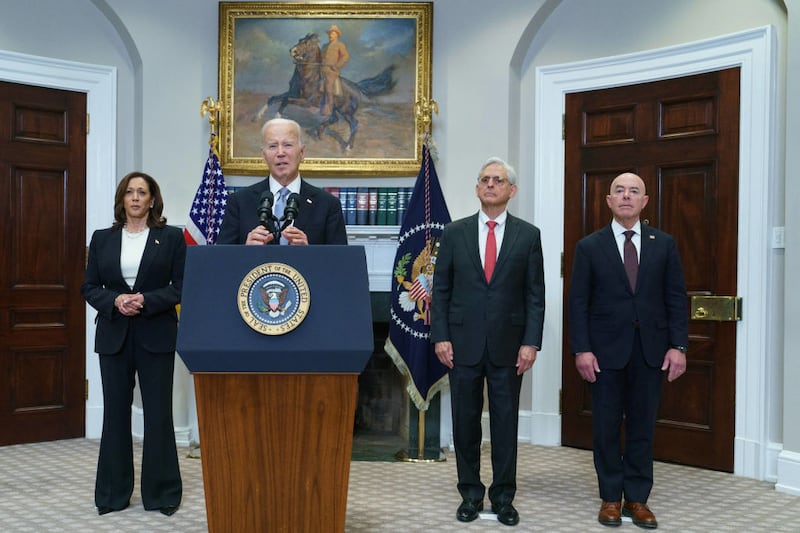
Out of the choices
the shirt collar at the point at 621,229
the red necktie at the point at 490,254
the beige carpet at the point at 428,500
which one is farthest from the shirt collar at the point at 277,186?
the shirt collar at the point at 621,229

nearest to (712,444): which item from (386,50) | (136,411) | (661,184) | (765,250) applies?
(765,250)

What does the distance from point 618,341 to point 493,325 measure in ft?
1.87

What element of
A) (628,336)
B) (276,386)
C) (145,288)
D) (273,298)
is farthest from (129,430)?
→ (628,336)

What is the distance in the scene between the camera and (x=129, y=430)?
3850mm

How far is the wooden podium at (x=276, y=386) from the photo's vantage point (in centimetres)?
239

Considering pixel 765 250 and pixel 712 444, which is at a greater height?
pixel 765 250

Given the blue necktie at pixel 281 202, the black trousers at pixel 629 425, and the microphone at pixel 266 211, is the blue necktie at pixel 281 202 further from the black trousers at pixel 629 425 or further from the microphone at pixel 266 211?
the black trousers at pixel 629 425

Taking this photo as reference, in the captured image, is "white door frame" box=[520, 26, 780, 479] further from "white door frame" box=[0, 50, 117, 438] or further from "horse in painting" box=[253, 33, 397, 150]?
"white door frame" box=[0, 50, 117, 438]

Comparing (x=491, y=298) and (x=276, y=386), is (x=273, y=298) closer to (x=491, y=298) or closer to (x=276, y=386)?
(x=276, y=386)

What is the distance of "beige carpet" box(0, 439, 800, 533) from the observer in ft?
12.0

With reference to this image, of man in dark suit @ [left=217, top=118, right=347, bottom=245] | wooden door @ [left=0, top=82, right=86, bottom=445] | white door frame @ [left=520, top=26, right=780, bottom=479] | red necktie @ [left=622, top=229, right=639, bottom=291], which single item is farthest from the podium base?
wooden door @ [left=0, top=82, right=86, bottom=445]

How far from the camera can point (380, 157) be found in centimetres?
580

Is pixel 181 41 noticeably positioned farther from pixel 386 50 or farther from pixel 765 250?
pixel 765 250

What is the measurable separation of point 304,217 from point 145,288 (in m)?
1.18
